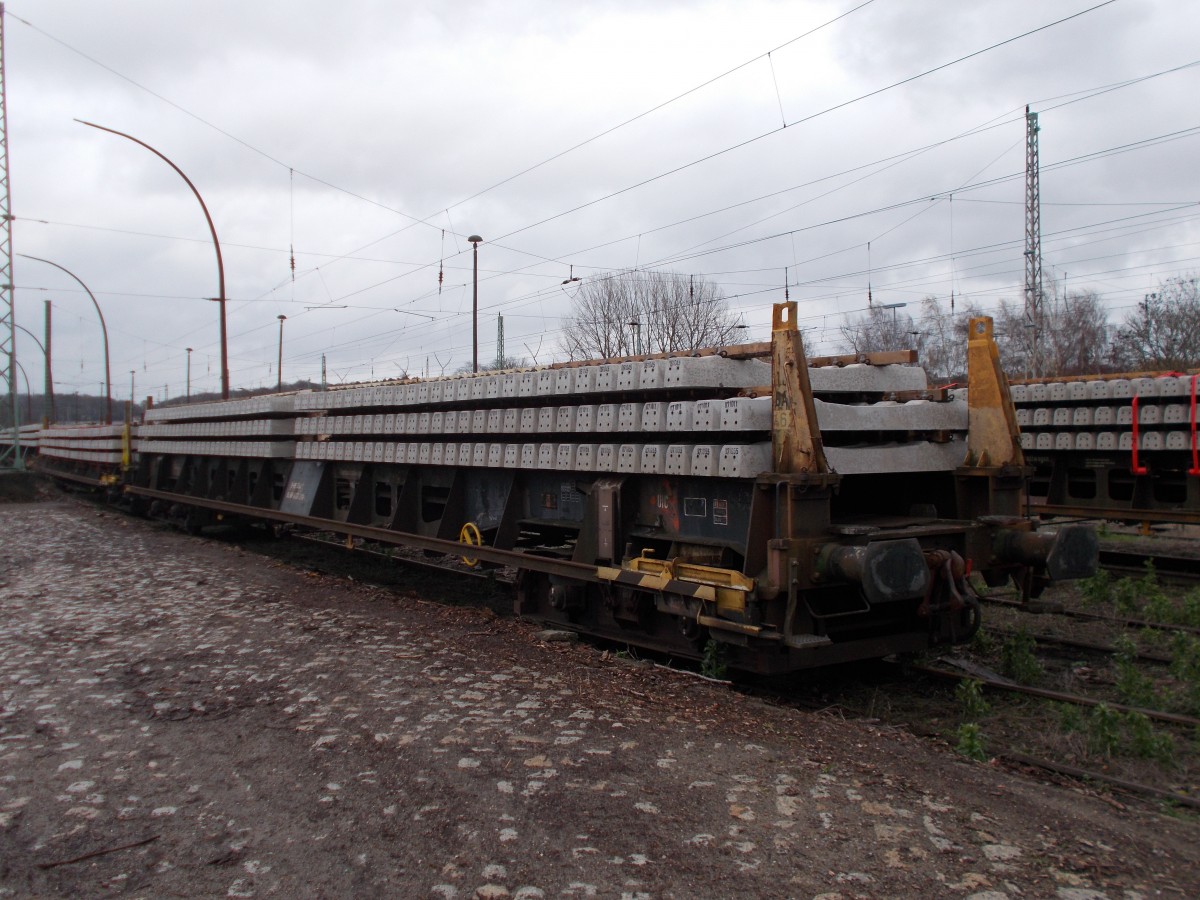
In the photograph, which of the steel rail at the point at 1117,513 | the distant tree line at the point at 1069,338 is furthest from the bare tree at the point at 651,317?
the steel rail at the point at 1117,513

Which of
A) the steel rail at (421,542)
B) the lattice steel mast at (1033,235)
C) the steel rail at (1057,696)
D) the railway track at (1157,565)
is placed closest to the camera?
the steel rail at (1057,696)

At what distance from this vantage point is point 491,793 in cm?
405

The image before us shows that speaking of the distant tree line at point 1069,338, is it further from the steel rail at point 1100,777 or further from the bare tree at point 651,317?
the steel rail at point 1100,777

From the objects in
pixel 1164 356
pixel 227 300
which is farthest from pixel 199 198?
pixel 1164 356

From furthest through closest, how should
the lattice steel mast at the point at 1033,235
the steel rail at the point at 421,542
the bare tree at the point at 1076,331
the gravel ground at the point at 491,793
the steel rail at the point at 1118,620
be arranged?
1. the bare tree at the point at 1076,331
2. the lattice steel mast at the point at 1033,235
3. the steel rail at the point at 1118,620
4. the steel rail at the point at 421,542
5. the gravel ground at the point at 491,793

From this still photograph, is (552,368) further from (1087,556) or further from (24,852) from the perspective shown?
(24,852)

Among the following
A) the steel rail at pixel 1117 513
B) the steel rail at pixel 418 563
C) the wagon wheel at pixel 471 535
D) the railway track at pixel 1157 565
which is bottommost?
the steel rail at pixel 418 563

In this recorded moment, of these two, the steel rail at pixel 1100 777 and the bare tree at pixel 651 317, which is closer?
the steel rail at pixel 1100 777

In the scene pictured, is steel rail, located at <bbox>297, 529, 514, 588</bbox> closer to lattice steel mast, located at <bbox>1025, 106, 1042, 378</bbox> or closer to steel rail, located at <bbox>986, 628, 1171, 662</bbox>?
steel rail, located at <bbox>986, 628, 1171, 662</bbox>

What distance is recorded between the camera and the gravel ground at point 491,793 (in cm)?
332

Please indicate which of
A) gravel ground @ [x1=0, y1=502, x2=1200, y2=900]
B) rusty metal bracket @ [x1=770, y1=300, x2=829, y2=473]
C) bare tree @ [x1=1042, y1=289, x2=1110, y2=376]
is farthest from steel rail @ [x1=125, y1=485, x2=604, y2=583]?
bare tree @ [x1=1042, y1=289, x2=1110, y2=376]

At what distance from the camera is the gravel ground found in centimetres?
332

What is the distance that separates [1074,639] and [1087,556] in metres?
1.91

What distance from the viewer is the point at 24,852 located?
11.8 feet
